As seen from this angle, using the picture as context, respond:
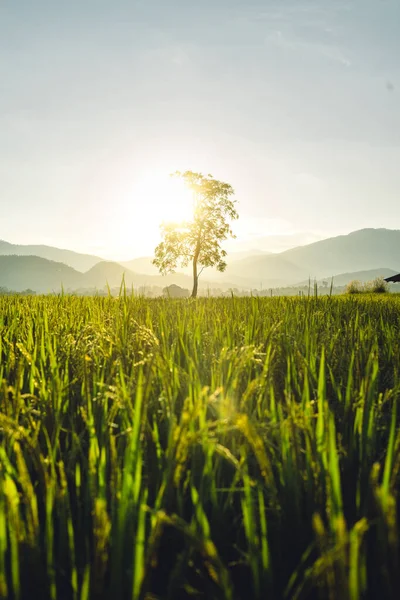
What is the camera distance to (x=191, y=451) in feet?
3.64

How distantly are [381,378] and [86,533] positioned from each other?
1688 mm

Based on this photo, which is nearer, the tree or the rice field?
the rice field

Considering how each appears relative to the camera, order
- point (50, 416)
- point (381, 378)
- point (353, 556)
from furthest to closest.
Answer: point (381, 378), point (50, 416), point (353, 556)

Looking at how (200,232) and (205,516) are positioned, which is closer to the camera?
(205,516)

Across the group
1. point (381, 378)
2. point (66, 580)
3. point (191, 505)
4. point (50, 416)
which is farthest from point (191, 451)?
point (381, 378)

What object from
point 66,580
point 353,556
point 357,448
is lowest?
point 66,580

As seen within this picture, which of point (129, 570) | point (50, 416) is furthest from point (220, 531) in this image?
point (50, 416)

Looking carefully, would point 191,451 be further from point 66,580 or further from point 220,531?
point 66,580

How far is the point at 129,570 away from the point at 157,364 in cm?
95

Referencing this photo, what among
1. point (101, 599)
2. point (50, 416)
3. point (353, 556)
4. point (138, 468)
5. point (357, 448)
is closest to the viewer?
point (353, 556)

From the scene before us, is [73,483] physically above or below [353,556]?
below

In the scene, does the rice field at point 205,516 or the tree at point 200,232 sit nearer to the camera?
the rice field at point 205,516

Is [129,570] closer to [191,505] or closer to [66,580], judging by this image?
[66,580]

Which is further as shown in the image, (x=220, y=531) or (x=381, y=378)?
(x=381, y=378)
